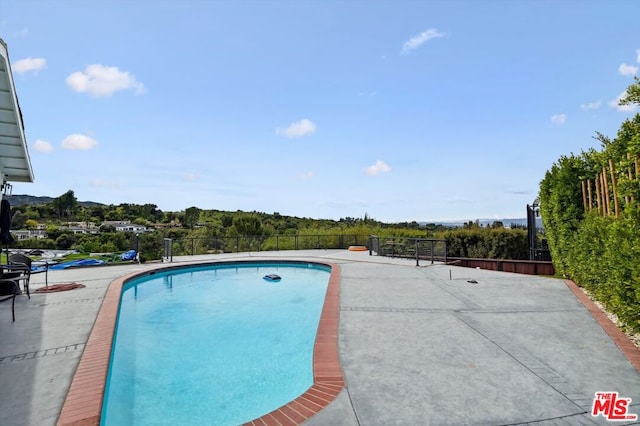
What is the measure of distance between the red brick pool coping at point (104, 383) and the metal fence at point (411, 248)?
902 centimetres

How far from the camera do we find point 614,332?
15.9ft

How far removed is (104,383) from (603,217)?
7.75 meters

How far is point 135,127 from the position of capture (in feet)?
49.5

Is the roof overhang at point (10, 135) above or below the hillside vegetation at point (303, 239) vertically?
above

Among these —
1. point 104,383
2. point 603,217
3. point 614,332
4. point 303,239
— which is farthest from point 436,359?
point 303,239

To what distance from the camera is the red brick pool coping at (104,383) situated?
9.10 feet

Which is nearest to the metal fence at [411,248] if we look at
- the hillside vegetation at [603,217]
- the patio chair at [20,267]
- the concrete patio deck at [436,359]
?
the hillside vegetation at [603,217]

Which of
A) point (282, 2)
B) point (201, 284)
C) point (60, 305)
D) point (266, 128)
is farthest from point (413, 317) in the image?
point (266, 128)

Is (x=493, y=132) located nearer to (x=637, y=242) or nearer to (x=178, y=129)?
(x=637, y=242)

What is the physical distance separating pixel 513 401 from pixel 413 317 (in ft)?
9.17

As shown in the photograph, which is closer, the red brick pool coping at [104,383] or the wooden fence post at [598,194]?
the red brick pool coping at [104,383]

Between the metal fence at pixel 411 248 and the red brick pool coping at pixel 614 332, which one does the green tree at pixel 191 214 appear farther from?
the red brick pool coping at pixel 614 332

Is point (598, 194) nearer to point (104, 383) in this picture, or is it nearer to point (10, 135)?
point (104, 383)

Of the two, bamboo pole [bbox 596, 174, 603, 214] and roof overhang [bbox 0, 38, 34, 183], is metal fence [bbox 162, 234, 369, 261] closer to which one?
roof overhang [bbox 0, 38, 34, 183]
